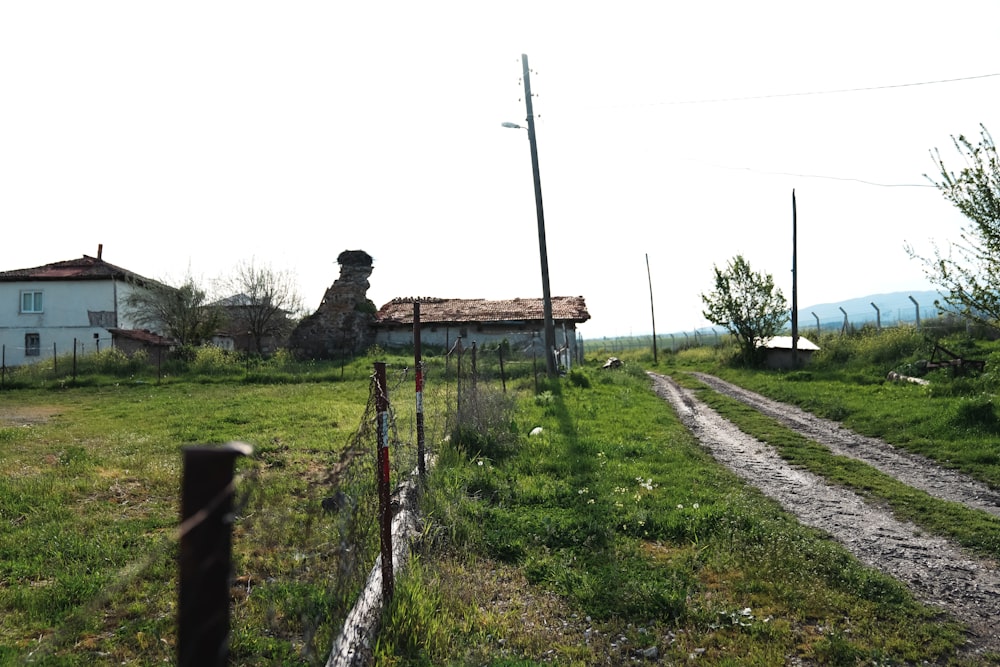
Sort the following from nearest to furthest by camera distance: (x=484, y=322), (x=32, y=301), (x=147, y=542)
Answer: (x=147, y=542), (x=484, y=322), (x=32, y=301)

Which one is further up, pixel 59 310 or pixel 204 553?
pixel 59 310

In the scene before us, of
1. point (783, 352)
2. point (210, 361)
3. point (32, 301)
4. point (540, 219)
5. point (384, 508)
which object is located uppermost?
point (540, 219)

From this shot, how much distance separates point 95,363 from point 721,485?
1051 inches

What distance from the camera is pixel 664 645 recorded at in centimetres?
412

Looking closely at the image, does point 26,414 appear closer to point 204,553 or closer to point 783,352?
Answer: point 204,553

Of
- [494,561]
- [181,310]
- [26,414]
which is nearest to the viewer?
[494,561]

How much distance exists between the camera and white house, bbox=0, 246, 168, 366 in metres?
33.7

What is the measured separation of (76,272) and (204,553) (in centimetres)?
4047

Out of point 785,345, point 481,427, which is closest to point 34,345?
point 481,427

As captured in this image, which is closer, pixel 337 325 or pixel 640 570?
pixel 640 570

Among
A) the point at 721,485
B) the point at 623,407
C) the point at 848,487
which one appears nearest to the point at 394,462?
the point at 721,485

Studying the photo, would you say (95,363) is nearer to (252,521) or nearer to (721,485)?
(252,521)

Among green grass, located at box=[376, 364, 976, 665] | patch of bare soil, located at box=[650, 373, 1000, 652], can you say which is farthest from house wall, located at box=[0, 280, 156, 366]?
green grass, located at box=[376, 364, 976, 665]

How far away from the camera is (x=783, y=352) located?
2697cm
